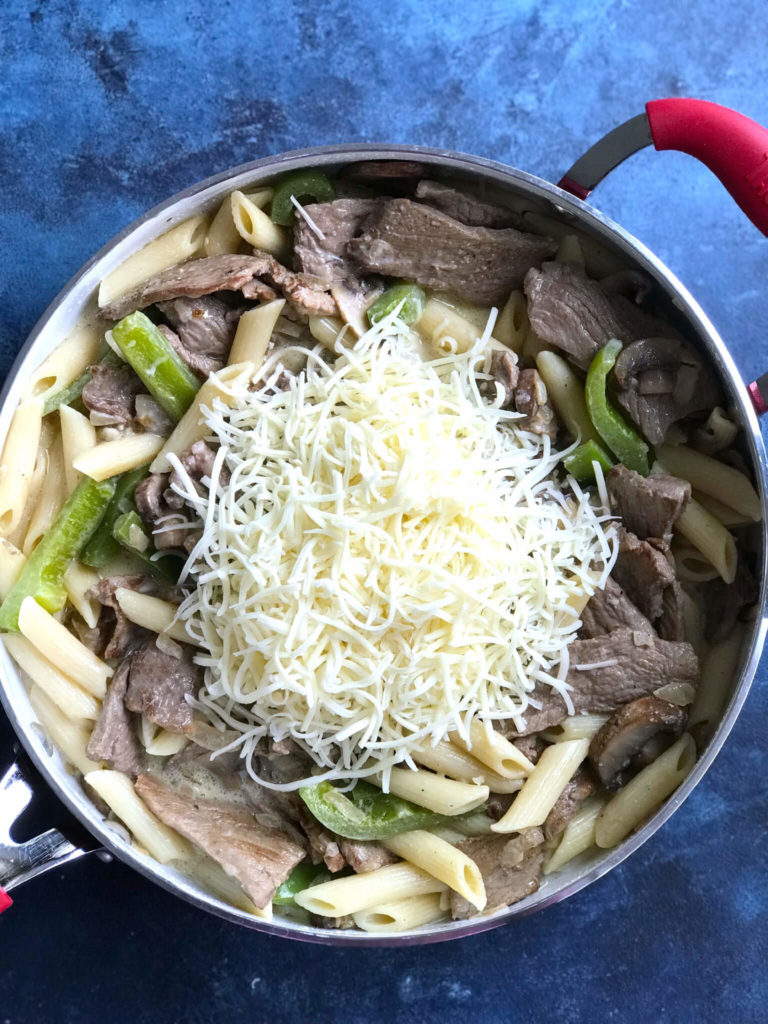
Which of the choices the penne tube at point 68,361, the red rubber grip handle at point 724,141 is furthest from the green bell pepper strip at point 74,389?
the red rubber grip handle at point 724,141

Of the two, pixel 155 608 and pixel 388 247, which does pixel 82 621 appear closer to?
pixel 155 608

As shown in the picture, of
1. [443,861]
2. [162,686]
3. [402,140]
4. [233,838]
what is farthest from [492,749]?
[402,140]

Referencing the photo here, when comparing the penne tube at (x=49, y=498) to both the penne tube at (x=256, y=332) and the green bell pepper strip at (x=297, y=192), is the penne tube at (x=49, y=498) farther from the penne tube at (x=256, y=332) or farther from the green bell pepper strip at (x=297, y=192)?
the green bell pepper strip at (x=297, y=192)

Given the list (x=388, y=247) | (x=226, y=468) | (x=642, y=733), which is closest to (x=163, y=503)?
(x=226, y=468)

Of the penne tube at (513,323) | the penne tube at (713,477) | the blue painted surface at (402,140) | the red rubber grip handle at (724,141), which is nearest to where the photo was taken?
the red rubber grip handle at (724,141)

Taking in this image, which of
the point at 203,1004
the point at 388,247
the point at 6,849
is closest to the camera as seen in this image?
the point at 6,849

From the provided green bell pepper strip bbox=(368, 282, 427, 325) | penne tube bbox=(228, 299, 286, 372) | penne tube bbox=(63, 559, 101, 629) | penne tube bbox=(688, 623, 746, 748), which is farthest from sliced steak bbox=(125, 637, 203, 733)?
penne tube bbox=(688, 623, 746, 748)
